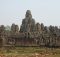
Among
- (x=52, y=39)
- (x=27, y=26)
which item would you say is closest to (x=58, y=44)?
(x=52, y=39)

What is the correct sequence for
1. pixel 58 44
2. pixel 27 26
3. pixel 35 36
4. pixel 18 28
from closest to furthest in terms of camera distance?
pixel 58 44 < pixel 35 36 < pixel 27 26 < pixel 18 28

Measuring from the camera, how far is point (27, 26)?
6938 cm

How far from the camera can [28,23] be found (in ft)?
231

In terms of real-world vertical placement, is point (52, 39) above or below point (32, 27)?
below

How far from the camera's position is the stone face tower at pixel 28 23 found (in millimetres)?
69312

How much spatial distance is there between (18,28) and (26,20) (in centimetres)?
497

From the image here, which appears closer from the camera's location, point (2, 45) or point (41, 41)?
point (2, 45)

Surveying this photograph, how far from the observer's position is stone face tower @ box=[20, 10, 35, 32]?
227ft

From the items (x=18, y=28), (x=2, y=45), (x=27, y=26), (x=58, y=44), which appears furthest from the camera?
(x=18, y=28)

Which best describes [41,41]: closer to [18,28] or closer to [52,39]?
[52,39]

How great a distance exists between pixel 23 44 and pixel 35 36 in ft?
18.6

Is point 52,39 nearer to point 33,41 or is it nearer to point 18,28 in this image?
point 33,41

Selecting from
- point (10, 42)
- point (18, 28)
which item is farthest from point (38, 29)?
point (10, 42)

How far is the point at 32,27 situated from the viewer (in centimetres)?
7056
